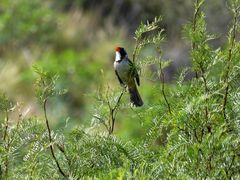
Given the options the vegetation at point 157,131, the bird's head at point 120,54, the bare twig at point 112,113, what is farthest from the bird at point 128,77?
the vegetation at point 157,131

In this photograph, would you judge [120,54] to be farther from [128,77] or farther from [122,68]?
[128,77]

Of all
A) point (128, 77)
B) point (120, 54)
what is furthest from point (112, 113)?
point (120, 54)

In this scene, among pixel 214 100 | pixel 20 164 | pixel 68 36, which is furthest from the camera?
pixel 68 36

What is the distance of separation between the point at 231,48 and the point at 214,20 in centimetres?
908

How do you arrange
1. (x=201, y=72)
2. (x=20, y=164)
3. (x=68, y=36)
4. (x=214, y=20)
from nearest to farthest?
(x=201, y=72) < (x=20, y=164) < (x=214, y=20) < (x=68, y=36)

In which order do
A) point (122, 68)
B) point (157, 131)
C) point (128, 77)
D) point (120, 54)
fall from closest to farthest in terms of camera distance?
point (157, 131) < point (128, 77) < point (122, 68) < point (120, 54)

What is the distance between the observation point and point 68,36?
14.6 m

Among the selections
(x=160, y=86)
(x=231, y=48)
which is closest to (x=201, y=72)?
(x=231, y=48)

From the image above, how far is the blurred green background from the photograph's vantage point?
40.5ft

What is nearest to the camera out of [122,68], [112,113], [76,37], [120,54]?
[112,113]

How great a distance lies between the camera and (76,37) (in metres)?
14.6

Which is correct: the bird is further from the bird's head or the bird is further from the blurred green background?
the blurred green background

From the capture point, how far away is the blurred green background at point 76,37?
12.4 meters

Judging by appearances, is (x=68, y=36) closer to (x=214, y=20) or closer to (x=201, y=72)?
(x=214, y=20)
